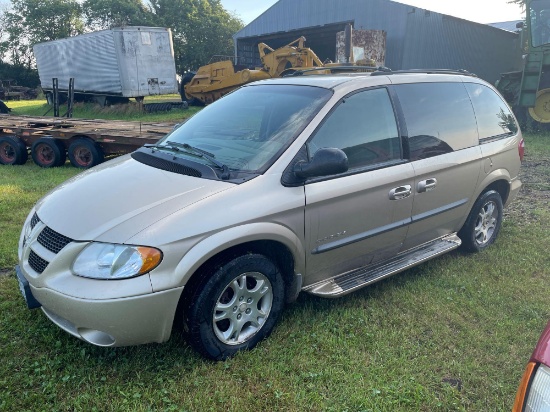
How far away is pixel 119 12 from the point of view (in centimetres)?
4391

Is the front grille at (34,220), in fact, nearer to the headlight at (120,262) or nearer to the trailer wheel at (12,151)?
the headlight at (120,262)

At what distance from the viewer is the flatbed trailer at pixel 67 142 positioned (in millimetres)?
7702

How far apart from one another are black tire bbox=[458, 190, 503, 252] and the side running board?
0.90ft

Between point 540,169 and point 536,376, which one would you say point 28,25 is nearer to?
point 540,169

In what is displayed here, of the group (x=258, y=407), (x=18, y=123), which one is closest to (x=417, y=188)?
(x=258, y=407)

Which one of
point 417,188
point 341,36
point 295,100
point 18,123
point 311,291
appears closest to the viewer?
point 311,291

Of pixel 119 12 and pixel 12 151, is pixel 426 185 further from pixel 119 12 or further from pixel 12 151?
pixel 119 12

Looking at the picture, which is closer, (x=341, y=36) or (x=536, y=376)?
(x=536, y=376)

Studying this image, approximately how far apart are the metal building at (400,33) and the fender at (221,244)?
689 inches

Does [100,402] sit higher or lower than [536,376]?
lower

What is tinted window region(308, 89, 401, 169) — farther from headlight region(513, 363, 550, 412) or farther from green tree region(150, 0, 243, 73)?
green tree region(150, 0, 243, 73)

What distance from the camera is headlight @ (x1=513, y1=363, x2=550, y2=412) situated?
4.86ft

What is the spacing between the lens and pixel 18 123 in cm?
953

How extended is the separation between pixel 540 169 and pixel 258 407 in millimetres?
7789
